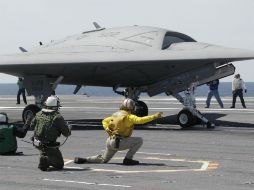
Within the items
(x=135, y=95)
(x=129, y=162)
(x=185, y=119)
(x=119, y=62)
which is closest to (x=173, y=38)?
(x=119, y=62)

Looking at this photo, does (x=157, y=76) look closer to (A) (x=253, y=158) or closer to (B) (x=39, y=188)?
(A) (x=253, y=158)

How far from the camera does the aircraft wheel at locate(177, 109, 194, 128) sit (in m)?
22.2

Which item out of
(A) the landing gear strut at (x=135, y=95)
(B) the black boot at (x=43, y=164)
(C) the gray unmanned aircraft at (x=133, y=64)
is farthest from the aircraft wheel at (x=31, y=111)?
(B) the black boot at (x=43, y=164)

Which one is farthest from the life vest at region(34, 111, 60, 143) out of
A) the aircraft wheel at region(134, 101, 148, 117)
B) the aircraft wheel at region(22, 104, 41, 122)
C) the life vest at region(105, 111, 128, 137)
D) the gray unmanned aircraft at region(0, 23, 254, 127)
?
the aircraft wheel at region(134, 101, 148, 117)

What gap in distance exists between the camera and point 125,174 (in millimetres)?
11844

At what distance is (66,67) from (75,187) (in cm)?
1307

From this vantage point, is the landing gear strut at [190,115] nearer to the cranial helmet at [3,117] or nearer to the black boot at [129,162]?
the cranial helmet at [3,117]

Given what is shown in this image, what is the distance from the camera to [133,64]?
22.3 metres

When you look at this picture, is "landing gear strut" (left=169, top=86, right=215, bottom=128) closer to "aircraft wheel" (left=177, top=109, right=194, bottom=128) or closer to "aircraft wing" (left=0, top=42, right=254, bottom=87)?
"aircraft wheel" (left=177, top=109, right=194, bottom=128)

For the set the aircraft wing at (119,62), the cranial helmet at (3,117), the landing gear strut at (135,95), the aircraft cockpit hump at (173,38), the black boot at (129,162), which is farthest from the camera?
the landing gear strut at (135,95)

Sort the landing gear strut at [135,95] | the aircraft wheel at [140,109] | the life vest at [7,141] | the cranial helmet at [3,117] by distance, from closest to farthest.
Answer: the life vest at [7,141], the cranial helmet at [3,117], the landing gear strut at [135,95], the aircraft wheel at [140,109]

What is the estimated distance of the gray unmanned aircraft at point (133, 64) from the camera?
849 inches

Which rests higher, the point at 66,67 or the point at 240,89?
the point at 66,67

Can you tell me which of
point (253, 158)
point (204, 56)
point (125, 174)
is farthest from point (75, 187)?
point (204, 56)
